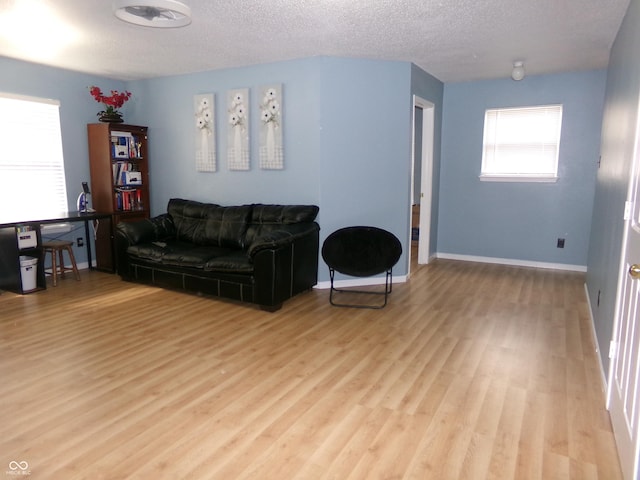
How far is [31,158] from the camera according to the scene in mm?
4910

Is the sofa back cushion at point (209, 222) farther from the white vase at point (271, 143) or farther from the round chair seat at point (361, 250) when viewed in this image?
the round chair seat at point (361, 250)

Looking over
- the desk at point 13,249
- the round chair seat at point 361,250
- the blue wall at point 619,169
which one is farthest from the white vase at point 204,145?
the blue wall at point 619,169

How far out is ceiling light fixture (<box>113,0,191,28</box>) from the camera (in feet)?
9.38

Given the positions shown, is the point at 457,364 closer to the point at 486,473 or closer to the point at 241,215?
the point at 486,473

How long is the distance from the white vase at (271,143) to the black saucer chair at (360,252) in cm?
121

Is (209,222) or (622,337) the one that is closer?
(622,337)

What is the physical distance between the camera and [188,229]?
504cm

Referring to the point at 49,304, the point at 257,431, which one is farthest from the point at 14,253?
the point at 257,431

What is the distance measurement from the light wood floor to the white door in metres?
0.15

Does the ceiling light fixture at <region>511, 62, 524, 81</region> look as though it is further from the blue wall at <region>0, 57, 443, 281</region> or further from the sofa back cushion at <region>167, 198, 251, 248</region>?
the sofa back cushion at <region>167, 198, 251, 248</region>

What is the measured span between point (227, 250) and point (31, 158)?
2612 millimetres

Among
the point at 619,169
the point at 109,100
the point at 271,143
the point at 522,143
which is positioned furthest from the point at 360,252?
the point at 109,100

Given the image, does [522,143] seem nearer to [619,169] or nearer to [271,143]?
[619,169]

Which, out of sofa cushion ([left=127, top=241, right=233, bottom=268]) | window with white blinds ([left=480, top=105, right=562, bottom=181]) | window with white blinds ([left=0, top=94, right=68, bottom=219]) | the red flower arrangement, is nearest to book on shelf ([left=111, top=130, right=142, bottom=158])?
the red flower arrangement
